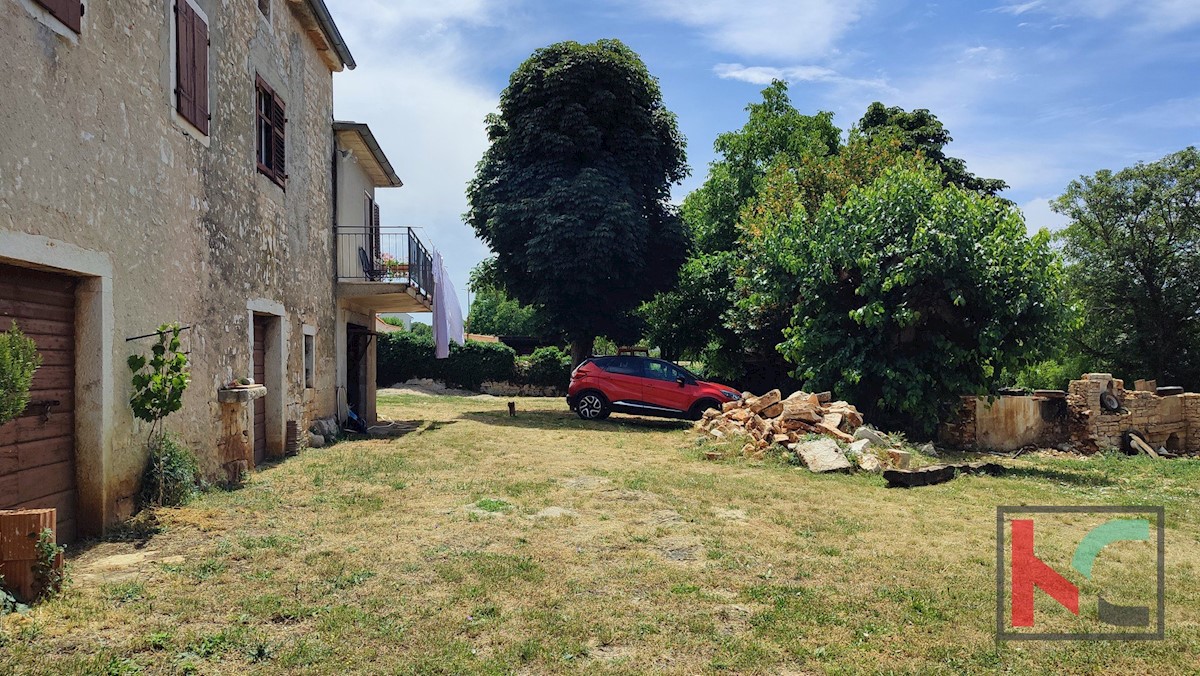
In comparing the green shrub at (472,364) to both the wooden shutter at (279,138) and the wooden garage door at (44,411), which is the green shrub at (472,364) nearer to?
the wooden shutter at (279,138)

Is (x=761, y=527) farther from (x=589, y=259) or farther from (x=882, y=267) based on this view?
(x=589, y=259)

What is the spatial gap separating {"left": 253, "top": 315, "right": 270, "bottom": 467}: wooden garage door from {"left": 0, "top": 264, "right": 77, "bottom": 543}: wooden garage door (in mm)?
4430

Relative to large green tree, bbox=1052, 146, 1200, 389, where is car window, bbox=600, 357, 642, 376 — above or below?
below

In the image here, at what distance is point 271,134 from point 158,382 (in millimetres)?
5516

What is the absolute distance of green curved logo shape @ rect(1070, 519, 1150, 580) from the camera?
18.2 feet

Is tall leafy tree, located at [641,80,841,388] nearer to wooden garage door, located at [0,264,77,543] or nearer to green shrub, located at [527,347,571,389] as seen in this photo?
green shrub, located at [527,347,571,389]

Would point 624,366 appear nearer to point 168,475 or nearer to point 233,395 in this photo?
point 233,395

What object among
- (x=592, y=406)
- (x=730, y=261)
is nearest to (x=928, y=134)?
(x=730, y=261)

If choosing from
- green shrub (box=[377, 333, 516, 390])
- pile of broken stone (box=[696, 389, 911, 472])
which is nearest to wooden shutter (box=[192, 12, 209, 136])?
pile of broken stone (box=[696, 389, 911, 472])

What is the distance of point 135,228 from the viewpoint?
20.6ft

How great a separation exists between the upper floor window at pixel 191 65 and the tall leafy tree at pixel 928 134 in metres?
29.0

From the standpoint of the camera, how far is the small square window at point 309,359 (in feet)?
41.0

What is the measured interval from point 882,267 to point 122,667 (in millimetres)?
13168

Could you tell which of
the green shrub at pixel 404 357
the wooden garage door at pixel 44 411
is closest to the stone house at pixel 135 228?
the wooden garage door at pixel 44 411
